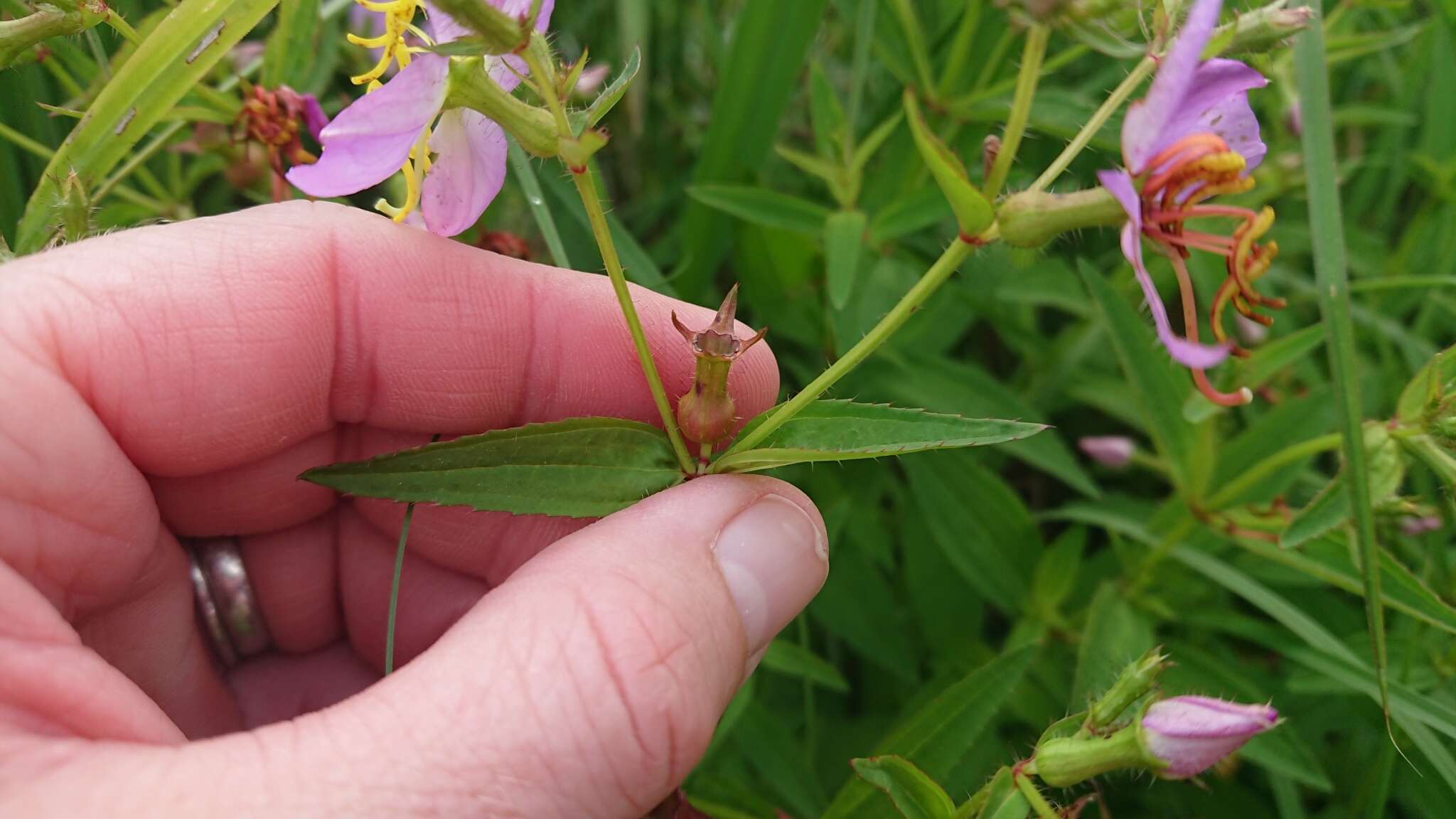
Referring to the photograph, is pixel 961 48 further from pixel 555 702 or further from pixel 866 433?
pixel 555 702

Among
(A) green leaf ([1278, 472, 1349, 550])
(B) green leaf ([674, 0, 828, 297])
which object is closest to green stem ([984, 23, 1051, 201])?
(A) green leaf ([1278, 472, 1349, 550])

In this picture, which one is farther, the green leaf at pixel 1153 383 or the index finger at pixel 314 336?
the green leaf at pixel 1153 383

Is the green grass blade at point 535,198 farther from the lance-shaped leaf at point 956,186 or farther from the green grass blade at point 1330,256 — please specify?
the green grass blade at point 1330,256

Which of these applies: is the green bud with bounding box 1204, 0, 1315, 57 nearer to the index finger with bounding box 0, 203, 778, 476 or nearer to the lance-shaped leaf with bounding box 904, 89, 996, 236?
the lance-shaped leaf with bounding box 904, 89, 996, 236

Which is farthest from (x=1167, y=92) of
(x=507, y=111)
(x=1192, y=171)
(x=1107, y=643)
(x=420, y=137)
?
(x=1107, y=643)

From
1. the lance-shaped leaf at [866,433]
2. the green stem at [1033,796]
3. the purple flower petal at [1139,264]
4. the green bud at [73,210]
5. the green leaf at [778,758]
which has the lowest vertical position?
the green leaf at [778,758]

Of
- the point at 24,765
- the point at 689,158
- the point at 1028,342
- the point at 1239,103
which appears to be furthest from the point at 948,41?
the point at 24,765

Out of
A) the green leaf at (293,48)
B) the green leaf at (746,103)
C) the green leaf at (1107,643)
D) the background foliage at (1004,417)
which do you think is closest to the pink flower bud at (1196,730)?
the background foliage at (1004,417)
